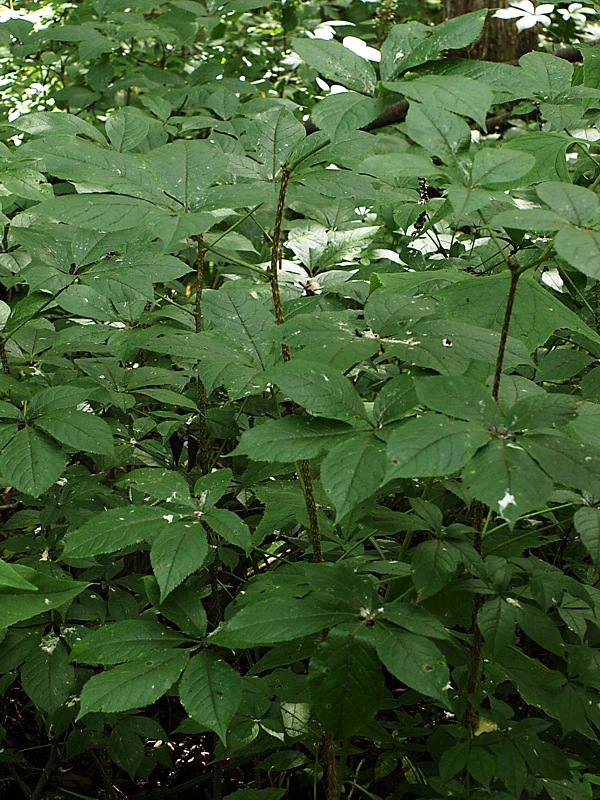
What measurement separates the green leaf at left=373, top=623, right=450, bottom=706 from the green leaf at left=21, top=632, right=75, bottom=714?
75 cm

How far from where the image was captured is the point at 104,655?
45.6 inches

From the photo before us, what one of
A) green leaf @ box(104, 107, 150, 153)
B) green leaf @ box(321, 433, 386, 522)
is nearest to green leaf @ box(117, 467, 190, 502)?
green leaf @ box(321, 433, 386, 522)

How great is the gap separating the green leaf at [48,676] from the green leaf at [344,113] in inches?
42.7

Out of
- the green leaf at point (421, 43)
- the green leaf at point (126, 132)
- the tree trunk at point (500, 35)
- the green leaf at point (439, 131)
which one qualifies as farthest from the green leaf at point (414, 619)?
the tree trunk at point (500, 35)

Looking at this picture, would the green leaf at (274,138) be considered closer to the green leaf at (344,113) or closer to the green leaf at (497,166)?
the green leaf at (344,113)

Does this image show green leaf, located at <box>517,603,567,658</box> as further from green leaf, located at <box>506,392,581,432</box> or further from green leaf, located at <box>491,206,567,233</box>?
green leaf, located at <box>491,206,567,233</box>

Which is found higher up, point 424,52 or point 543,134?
point 424,52

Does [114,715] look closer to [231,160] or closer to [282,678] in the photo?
[282,678]

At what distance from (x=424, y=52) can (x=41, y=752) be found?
2.02 meters

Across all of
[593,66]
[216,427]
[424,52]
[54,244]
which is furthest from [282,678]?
[593,66]

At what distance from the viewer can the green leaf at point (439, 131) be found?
1.06m

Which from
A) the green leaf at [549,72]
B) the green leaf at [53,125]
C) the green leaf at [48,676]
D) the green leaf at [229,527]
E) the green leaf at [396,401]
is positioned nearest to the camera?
the green leaf at [396,401]

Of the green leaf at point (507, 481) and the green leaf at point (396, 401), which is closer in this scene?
the green leaf at point (507, 481)

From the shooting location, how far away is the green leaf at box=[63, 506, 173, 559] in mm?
1166
